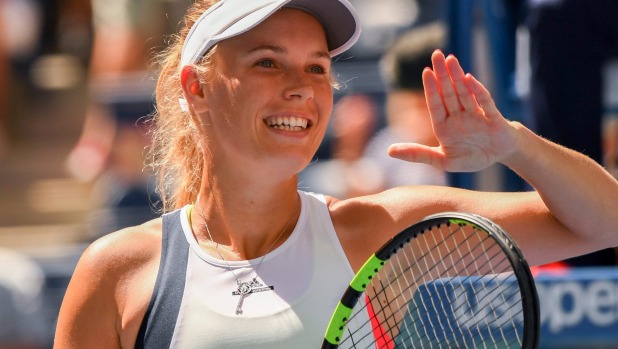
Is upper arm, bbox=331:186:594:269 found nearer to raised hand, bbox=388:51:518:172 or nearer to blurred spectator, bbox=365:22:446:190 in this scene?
raised hand, bbox=388:51:518:172

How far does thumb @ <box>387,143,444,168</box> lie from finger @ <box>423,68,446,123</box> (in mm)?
67

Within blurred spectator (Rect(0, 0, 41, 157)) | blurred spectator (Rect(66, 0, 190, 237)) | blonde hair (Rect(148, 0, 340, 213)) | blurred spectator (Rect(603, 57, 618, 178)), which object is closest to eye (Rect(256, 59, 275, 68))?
blonde hair (Rect(148, 0, 340, 213))

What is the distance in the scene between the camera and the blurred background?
3629 mm

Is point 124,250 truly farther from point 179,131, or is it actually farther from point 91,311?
point 179,131

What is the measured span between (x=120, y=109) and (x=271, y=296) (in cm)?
395

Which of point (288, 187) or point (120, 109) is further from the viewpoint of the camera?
point (120, 109)

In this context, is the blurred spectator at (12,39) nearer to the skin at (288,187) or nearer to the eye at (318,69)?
the skin at (288,187)

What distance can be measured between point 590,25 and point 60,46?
467 cm

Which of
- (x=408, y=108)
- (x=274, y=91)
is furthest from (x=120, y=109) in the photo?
(x=274, y=91)

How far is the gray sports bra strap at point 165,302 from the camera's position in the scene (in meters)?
2.27

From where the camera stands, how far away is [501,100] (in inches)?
158

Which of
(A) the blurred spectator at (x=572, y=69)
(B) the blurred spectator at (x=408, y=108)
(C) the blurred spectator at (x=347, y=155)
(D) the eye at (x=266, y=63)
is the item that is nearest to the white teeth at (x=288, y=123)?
(D) the eye at (x=266, y=63)

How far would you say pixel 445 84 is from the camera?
2094 mm

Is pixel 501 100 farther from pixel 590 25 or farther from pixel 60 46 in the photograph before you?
pixel 60 46
